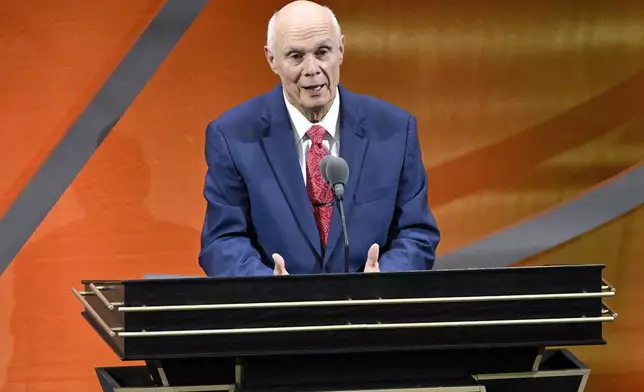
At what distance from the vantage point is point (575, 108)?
3.66 meters

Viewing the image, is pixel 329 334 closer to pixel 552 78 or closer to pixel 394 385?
pixel 394 385

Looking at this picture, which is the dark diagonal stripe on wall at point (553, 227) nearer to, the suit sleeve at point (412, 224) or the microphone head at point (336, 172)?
the suit sleeve at point (412, 224)

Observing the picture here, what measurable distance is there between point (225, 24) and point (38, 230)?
102 centimetres

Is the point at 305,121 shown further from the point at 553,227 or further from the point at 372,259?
the point at 553,227

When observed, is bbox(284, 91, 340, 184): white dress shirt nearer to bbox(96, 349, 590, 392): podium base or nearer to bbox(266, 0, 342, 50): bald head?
bbox(266, 0, 342, 50): bald head

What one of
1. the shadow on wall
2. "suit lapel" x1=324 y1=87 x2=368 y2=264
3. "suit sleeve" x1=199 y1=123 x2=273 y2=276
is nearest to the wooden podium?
"suit sleeve" x1=199 y1=123 x2=273 y2=276

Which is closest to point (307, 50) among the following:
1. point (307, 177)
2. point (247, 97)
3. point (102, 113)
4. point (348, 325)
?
point (307, 177)

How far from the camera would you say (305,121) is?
2.51 metres

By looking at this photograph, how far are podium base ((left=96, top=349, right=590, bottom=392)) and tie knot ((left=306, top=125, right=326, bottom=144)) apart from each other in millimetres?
771

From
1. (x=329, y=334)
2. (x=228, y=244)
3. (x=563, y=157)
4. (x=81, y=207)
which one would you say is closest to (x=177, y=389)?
(x=329, y=334)

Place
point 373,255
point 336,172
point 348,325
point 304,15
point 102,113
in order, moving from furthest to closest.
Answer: point 102,113 → point 304,15 → point 373,255 → point 336,172 → point 348,325

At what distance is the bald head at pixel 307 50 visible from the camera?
7.84ft

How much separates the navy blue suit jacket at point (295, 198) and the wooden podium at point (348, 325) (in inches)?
17.7

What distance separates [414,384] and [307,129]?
85cm
